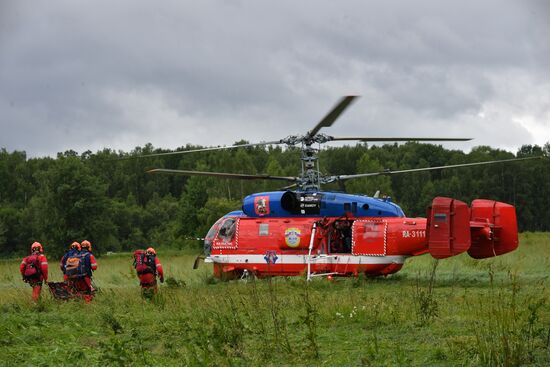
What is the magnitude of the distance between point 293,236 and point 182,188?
84990mm

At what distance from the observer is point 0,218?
78938 millimetres

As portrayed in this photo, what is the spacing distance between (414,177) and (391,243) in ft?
224

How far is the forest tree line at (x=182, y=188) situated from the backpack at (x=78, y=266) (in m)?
39.1

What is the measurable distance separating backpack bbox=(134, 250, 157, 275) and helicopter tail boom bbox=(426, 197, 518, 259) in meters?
6.31

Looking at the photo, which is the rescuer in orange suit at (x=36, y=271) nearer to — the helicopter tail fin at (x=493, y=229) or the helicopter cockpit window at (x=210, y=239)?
the helicopter cockpit window at (x=210, y=239)

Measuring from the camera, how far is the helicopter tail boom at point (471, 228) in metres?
16.9

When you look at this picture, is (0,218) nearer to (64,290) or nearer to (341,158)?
(341,158)

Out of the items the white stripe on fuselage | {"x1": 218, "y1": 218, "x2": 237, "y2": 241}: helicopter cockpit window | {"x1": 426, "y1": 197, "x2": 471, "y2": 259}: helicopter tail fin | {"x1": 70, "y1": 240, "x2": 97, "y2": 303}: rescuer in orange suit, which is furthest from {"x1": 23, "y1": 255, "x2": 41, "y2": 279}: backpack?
{"x1": 426, "y1": 197, "x2": 471, "y2": 259}: helicopter tail fin

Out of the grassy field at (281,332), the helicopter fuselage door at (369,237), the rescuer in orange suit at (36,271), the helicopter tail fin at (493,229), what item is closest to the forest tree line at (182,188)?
the helicopter fuselage door at (369,237)

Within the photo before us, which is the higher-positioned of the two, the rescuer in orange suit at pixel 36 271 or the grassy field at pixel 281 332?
the rescuer in orange suit at pixel 36 271

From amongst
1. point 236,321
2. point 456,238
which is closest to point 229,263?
point 456,238

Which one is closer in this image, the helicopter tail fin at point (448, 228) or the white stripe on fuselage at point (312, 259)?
the helicopter tail fin at point (448, 228)

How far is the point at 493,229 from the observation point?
1788 centimetres

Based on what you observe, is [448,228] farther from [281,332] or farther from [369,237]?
[281,332]
